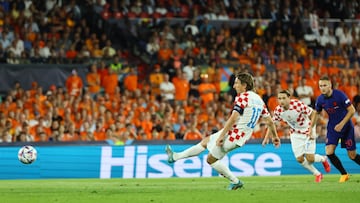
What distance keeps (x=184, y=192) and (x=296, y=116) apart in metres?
4.37

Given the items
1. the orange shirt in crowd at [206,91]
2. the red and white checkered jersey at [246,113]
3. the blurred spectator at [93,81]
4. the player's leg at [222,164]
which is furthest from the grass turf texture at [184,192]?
the orange shirt in crowd at [206,91]

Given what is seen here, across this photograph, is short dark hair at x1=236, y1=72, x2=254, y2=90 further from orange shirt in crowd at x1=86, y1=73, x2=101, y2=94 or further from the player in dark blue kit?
orange shirt in crowd at x1=86, y1=73, x2=101, y2=94

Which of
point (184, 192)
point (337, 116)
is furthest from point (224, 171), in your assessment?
point (337, 116)

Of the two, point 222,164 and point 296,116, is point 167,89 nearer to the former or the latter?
point 296,116

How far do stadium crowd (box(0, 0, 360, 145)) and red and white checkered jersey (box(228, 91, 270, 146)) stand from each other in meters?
7.76

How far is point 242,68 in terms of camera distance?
26.8 meters

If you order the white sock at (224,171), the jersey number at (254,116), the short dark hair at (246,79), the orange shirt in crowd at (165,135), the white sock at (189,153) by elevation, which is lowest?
the white sock at (224,171)

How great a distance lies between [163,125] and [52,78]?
366 cm

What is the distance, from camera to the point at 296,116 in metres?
17.9

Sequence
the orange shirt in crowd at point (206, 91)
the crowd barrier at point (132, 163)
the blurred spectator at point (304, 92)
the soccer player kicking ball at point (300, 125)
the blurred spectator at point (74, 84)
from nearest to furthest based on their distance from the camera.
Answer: the soccer player kicking ball at point (300, 125), the crowd barrier at point (132, 163), the blurred spectator at point (74, 84), the orange shirt in crowd at point (206, 91), the blurred spectator at point (304, 92)

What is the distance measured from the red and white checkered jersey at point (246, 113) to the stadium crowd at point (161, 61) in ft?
25.5

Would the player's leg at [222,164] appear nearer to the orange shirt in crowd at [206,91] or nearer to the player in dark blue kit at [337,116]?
the player in dark blue kit at [337,116]

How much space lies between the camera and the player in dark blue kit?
54.2ft

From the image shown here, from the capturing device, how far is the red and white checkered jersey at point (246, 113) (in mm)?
14234
